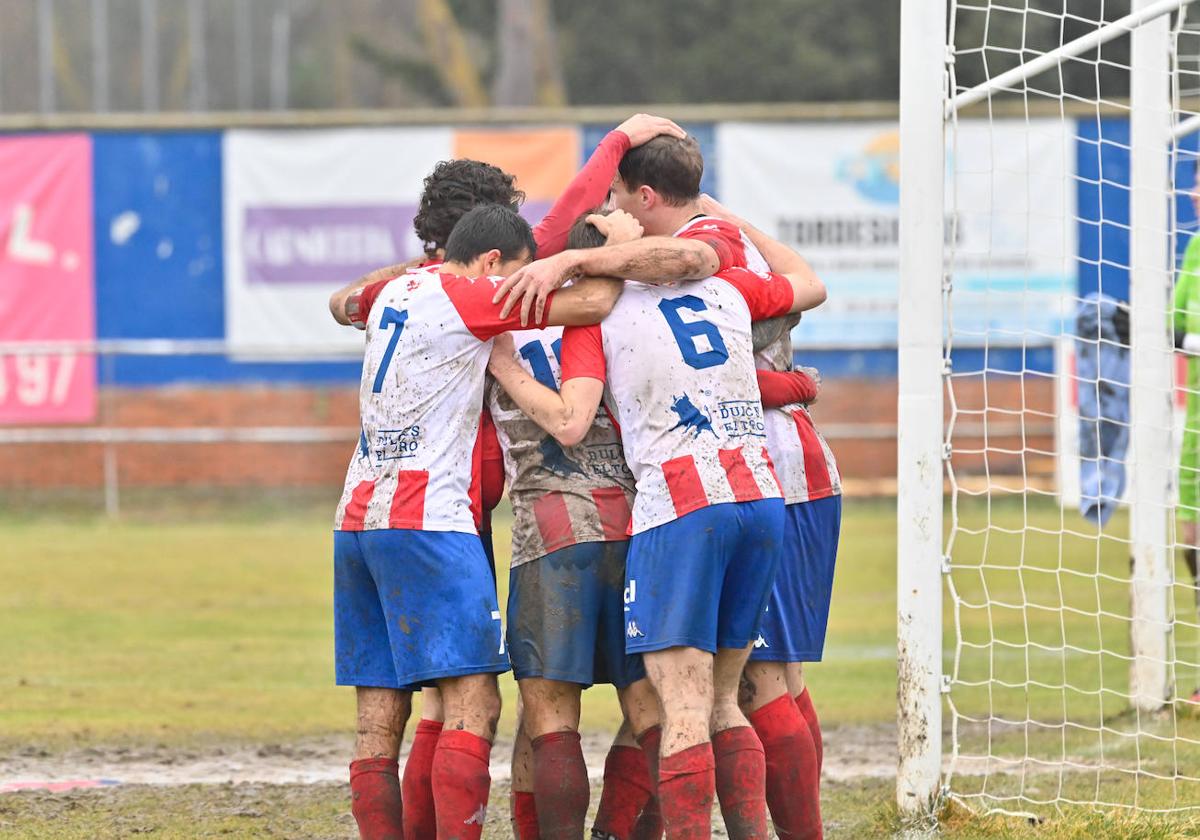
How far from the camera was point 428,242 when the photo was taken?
5.90 meters

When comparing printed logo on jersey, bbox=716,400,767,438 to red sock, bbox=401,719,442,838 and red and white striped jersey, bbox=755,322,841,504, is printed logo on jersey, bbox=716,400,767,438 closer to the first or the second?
red and white striped jersey, bbox=755,322,841,504

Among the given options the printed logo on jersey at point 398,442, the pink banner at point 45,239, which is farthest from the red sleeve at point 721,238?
the pink banner at point 45,239

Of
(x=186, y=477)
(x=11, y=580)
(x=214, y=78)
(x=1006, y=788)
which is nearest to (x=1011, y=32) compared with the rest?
(x=214, y=78)

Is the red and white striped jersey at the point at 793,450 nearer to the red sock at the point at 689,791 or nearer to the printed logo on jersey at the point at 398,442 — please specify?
the red sock at the point at 689,791

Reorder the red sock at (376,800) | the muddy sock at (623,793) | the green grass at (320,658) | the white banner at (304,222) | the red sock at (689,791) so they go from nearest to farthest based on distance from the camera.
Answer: the red sock at (689,791), the red sock at (376,800), the muddy sock at (623,793), the green grass at (320,658), the white banner at (304,222)

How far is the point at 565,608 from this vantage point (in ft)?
17.5

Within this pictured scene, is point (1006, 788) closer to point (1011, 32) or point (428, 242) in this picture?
point (428, 242)

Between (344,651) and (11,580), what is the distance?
8.96 metres

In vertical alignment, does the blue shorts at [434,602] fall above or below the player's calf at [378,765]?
above

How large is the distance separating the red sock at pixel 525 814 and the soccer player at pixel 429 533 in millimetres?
389

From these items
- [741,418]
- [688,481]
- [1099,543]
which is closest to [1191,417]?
[1099,543]

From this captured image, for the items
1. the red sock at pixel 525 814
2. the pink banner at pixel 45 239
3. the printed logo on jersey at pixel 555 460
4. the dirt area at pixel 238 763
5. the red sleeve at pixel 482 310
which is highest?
the pink banner at pixel 45 239

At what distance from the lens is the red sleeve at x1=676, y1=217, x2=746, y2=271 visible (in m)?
5.50

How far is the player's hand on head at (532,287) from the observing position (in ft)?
17.0
